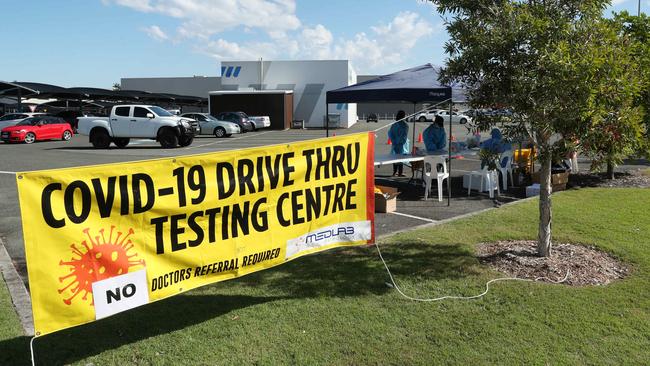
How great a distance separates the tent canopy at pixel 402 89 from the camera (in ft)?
31.7

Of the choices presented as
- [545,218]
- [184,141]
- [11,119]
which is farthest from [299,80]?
[545,218]

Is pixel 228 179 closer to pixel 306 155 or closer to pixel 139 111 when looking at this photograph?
pixel 306 155

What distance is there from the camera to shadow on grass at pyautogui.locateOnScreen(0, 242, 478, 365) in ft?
12.5

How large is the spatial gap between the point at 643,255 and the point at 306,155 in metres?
4.26

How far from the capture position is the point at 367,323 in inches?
166

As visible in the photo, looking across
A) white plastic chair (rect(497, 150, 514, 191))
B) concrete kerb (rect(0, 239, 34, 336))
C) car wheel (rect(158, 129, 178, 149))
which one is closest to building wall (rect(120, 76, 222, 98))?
car wheel (rect(158, 129, 178, 149))

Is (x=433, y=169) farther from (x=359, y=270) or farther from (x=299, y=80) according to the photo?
(x=299, y=80)

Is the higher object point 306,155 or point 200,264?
point 306,155

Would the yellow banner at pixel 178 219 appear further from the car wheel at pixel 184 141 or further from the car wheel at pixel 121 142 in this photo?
the car wheel at pixel 121 142

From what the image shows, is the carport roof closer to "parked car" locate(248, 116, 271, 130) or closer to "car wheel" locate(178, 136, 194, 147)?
"parked car" locate(248, 116, 271, 130)

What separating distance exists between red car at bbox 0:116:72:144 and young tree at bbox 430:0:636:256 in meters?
25.9

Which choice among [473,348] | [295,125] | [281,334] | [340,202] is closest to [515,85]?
[340,202]

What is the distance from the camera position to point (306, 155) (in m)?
4.62

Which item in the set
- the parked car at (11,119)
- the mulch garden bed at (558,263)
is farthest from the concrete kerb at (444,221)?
the parked car at (11,119)
